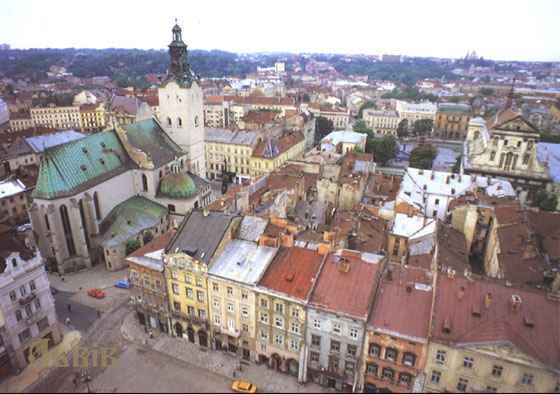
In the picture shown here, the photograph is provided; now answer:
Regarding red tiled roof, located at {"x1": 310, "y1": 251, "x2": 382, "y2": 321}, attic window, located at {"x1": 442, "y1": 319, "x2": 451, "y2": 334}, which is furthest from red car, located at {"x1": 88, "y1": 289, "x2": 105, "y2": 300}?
attic window, located at {"x1": 442, "y1": 319, "x2": 451, "y2": 334}

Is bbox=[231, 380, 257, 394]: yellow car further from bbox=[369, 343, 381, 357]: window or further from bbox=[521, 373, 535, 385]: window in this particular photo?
bbox=[521, 373, 535, 385]: window

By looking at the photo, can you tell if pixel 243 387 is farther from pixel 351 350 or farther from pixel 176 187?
pixel 176 187

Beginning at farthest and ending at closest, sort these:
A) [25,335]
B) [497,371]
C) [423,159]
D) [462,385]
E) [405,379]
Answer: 1. [423,159]
2. [25,335]
3. [405,379]
4. [462,385]
5. [497,371]

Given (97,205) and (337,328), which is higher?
(97,205)

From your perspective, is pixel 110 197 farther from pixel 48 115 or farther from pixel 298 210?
pixel 48 115

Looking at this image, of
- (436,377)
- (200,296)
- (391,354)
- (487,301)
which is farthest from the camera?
(200,296)

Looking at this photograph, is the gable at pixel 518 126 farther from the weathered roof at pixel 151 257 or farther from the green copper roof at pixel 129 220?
the weathered roof at pixel 151 257

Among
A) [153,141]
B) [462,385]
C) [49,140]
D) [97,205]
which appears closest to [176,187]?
[153,141]
